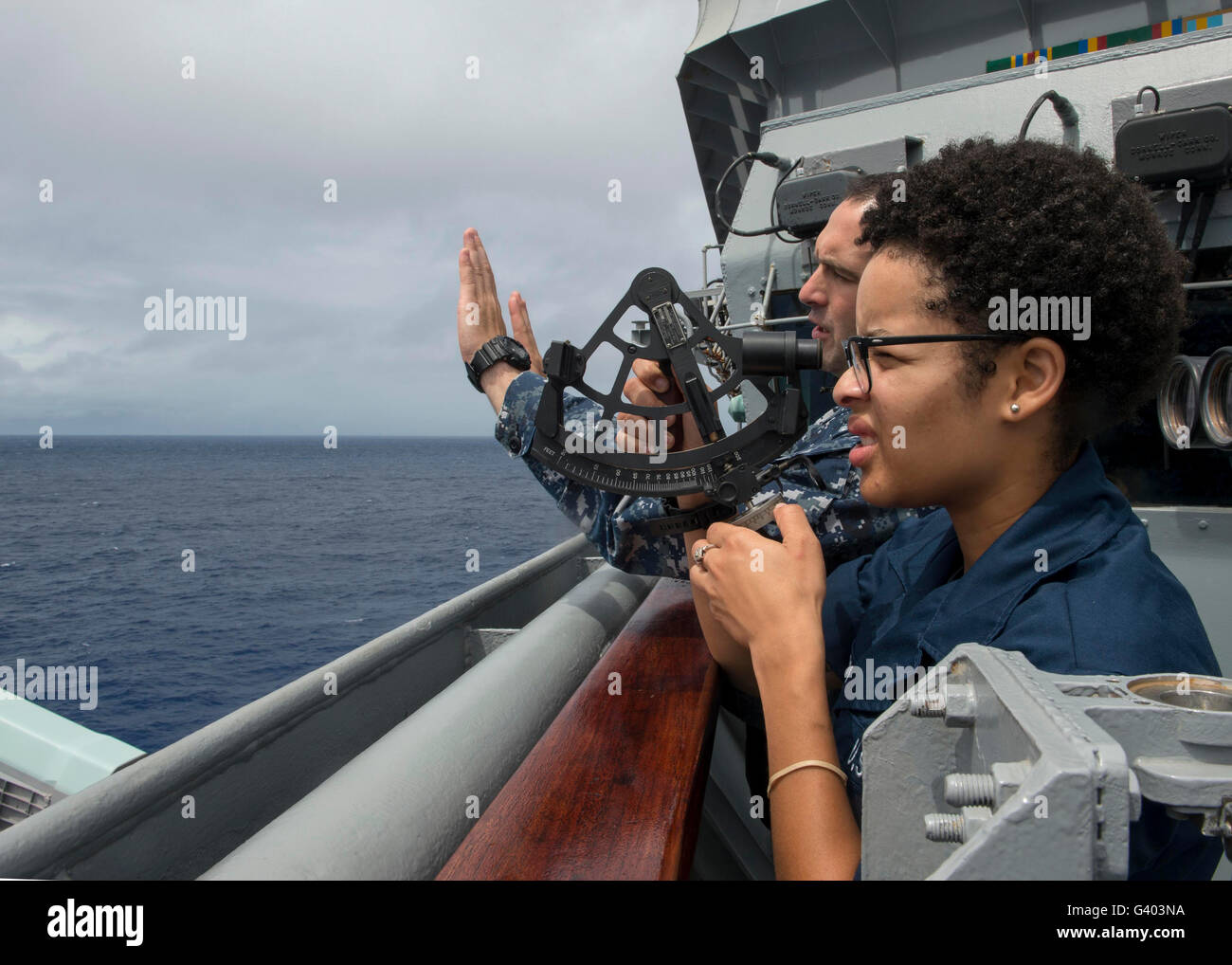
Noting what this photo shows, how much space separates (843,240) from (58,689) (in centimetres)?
1023

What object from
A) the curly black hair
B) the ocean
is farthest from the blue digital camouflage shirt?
Result: the ocean

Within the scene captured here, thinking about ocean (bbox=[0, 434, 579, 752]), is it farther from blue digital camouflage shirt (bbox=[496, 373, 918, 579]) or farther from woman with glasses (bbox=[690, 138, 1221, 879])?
woman with glasses (bbox=[690, 138, 1221, 879])

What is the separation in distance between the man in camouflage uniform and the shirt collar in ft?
2.11

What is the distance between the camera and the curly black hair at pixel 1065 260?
40.4 inches

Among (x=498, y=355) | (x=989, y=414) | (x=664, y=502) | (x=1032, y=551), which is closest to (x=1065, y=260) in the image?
(x=989, y=414)

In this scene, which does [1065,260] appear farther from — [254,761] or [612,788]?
[254,761]

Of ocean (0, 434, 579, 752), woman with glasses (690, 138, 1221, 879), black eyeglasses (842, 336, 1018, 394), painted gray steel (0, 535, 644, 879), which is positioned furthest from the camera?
ocean (0, 434, 579, 752)

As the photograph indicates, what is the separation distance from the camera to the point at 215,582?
567 inches

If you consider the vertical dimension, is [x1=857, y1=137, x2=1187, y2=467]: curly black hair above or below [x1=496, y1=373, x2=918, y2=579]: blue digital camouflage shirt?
above

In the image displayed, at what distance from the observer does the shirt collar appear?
993mm

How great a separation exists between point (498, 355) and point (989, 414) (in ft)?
4.39

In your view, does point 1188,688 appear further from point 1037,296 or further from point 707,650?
point 707,650

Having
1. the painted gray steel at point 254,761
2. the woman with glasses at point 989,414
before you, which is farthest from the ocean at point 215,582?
the woman with glasses at point 989,414

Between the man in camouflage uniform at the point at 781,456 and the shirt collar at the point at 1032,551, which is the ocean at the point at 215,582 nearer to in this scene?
the man in camouflage uniform at the point at 781,456
